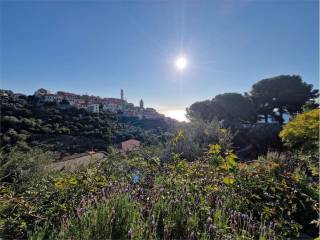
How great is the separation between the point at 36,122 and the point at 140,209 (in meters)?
23.7

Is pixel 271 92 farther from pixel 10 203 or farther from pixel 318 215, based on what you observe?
pixel 10 203

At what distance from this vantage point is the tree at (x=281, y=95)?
26.6m

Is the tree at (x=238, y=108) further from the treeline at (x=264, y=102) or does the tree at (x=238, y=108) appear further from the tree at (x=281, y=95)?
the tree at (x=281, y=95)

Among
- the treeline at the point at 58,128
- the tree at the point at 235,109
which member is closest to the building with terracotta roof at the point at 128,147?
the treeline at the point at 58,128

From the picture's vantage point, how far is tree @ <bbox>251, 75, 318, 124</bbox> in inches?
1046

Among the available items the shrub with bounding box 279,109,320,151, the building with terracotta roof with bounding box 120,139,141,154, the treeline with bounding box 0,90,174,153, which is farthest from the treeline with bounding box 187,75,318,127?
the building with terracotta roof with bounding box 120,139,141,154

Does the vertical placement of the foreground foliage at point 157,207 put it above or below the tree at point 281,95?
below

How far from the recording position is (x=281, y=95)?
2686 centimetres

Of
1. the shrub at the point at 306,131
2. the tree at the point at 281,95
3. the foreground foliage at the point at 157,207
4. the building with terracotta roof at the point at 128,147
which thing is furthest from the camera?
the tree at the point at 281,95

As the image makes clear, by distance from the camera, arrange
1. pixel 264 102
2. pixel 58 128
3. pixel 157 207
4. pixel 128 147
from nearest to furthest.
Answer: pixel 157 207 < pixel 128 147 < pixel 58 128 < pixel 264 102

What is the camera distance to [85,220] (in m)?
1.88

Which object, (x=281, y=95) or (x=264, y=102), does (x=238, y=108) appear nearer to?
(x=264, y=102)

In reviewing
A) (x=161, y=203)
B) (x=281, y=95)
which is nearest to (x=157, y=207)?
(x=161, y=203)

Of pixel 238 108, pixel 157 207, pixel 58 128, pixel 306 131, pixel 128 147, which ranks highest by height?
pixel 238 108
